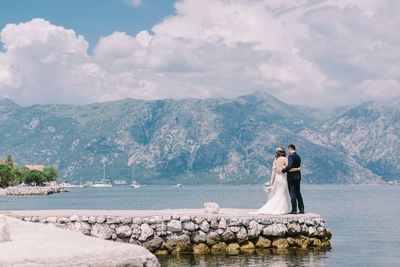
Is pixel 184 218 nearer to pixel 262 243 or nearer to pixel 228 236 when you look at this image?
pixel 228 236

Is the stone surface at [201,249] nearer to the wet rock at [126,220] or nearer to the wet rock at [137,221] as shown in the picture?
the wet rock at [137,221]

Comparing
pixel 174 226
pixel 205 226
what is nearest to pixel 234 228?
pixel 205 226

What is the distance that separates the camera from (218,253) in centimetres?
2248

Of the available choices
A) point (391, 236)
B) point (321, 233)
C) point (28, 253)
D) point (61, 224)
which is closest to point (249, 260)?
point (321, 233)

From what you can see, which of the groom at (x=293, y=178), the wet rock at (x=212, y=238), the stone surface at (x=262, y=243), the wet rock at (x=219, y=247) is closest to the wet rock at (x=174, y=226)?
the wet rock at (x=212, y=238)

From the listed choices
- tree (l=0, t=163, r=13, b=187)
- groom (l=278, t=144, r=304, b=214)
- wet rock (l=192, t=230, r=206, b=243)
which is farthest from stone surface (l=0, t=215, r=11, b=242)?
tree (l=0, t=163, r=13, b=187)

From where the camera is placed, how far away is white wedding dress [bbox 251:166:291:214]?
24.8 meters

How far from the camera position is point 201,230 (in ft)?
74.6

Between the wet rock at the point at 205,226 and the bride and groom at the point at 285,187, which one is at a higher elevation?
the bride and groom at the point at 285,187

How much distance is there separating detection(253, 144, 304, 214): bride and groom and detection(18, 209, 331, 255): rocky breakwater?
1.06m

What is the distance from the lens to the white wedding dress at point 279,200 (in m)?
24.8

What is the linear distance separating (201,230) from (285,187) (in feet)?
17.1

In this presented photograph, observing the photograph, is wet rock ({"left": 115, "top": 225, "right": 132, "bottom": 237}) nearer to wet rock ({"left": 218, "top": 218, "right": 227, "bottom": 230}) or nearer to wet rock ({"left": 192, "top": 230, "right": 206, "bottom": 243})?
wet rock ({"left": 192, "top": 230, "right": 206, "bottom": 243})

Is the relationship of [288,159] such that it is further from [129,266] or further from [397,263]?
[129,266]
